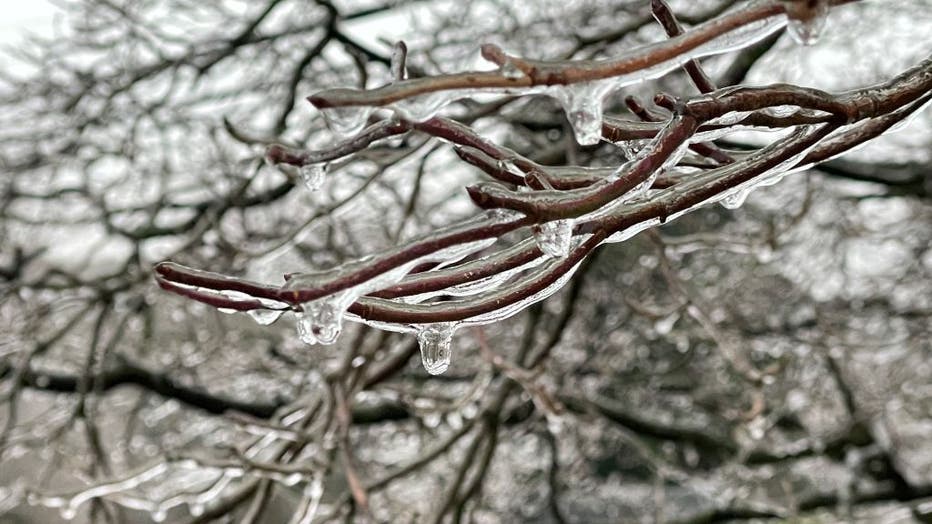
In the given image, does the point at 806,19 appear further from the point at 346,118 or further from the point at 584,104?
the point at 346,118

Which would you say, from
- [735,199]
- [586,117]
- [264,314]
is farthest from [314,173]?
[735,199]

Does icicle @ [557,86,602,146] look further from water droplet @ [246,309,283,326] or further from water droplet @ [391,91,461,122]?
water droplet @ [246,309,283,326]

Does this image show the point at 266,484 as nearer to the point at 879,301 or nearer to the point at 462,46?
the point at 462,46

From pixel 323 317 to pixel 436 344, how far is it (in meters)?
0.22

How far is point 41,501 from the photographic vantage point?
2117 millimetres

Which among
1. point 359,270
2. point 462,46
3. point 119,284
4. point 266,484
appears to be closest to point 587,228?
point 359,270

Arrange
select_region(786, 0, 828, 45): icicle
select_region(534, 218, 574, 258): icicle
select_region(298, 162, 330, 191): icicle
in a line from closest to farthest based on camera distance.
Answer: select_region(786, 0, 828, 45): icicle, select_region(534, 218, 574, 258): icicle, select_region(298, 162, 330, 191): icicle

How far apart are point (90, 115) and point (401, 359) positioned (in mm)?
2226

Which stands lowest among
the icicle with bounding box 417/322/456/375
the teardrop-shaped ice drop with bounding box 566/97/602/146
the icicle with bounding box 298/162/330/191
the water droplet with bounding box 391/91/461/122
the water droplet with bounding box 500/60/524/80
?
the icicle with bounding box 417/322/456/375

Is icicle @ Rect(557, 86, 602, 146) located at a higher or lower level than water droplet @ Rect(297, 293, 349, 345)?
higher

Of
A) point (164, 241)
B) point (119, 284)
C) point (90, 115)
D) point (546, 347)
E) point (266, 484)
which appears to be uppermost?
point (90, 115)

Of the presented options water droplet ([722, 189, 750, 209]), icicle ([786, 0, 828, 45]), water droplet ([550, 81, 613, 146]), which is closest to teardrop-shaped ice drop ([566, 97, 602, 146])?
water droplet ([550, 81, 613, 146])

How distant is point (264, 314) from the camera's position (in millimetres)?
779

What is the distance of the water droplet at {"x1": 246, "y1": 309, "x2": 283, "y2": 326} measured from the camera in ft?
2.45
